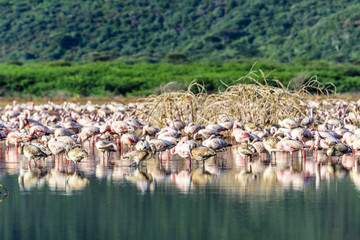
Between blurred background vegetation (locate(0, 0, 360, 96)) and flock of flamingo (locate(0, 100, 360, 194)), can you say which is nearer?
flock of flamingo (locate(0, 100, 360, 194))

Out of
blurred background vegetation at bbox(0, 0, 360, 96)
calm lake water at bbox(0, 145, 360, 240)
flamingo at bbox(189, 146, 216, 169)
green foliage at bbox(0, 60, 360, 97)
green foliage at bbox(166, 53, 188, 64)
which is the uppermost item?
blurred background vegetation at bbox(0, 0, 360, 96)

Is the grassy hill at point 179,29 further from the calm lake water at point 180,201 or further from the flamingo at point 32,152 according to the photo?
the calm lake water at point 180,201

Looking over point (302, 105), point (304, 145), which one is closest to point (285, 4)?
point (302, 105)

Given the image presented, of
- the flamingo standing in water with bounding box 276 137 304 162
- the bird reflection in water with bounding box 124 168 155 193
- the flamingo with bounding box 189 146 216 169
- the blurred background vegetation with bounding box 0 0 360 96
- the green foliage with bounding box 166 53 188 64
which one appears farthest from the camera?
the blurred background vegetation with bounding box 0 0 360 96

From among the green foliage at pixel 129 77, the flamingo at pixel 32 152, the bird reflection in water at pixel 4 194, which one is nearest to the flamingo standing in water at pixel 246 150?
the flamingo at pixel 32 152

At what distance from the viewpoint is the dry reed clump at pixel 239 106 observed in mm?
17266

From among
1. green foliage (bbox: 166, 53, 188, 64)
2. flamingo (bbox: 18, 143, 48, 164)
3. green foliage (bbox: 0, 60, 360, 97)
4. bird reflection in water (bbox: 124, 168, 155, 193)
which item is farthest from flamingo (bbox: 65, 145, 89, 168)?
green foliage (bbox: 166, 53, 188, 64)

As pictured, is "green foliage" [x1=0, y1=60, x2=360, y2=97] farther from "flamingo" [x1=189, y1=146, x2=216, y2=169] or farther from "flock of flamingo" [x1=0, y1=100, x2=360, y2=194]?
"flamingo" [x1=189, y1=146, x2=216, y2=169]

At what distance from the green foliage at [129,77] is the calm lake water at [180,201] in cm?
2852

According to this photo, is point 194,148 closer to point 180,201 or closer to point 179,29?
point 180,201

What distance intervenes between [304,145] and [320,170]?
3.78 ft

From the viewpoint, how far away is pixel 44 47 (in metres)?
69.1

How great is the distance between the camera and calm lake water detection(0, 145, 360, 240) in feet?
24.7

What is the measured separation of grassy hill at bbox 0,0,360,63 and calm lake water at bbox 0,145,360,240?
52.7 m
